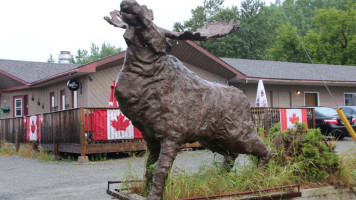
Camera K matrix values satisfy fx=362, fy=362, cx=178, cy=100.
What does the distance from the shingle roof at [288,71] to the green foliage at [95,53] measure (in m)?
46.2

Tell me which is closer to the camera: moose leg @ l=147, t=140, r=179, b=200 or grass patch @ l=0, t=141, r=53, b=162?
moose leg @ l=147, t=140, r=179, b=200

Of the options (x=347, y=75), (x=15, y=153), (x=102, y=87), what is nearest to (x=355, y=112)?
(x=347, y=75)

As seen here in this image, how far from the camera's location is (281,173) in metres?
4.77

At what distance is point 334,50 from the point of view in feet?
123

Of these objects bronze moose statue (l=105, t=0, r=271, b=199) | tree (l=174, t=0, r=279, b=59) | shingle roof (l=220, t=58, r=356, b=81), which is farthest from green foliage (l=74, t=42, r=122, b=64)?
bronze moose statue (l=105, t=0, r=271, b=199)

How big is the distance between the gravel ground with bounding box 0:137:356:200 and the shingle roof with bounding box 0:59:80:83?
881cm

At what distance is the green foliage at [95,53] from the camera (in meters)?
70.2

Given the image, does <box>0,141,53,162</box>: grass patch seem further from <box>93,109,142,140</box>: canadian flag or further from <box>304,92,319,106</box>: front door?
<box>304,92,319,106</box>: front door

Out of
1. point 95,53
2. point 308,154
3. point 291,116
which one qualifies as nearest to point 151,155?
point 308,154

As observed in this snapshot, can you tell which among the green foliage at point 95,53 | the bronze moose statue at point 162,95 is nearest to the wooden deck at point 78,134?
the bronze moose statue at point 162,95

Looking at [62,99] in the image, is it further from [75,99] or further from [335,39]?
[335,39]

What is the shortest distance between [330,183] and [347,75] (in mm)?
21990

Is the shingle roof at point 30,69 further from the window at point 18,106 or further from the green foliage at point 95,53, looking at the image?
the green foliage at point 95,53

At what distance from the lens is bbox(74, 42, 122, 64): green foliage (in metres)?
70.2
